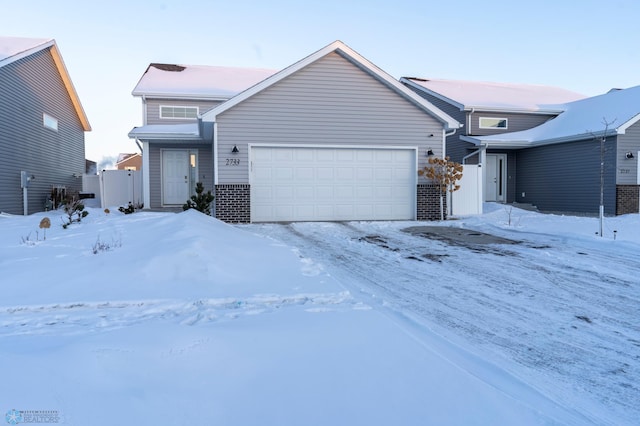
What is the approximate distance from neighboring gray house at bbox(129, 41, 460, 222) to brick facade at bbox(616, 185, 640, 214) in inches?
279

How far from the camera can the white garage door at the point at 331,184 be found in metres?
11.8

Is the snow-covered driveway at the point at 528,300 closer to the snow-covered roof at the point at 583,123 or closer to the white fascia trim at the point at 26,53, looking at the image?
the snow-covered roof at the point at 583,123

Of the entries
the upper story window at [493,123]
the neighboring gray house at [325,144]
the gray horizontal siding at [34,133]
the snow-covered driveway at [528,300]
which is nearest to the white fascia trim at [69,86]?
the gray horizontal siding at [34,133]

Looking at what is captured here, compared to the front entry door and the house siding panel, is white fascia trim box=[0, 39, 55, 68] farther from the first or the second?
the house siding panel

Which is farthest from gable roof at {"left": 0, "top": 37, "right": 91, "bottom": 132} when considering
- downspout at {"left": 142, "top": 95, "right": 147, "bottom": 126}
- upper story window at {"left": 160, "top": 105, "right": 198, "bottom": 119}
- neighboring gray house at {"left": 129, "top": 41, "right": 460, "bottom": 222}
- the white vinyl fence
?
the white vinyl fence

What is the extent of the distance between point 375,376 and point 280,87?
10.4 m

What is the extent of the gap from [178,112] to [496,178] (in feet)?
46.8

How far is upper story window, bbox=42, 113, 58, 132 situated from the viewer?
15961 millimetres


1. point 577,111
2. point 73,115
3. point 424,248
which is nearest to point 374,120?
point 424,248

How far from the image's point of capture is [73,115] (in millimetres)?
19531

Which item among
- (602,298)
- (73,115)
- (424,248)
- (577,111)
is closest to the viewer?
(602,298)

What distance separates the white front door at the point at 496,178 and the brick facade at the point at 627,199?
4.59 metres

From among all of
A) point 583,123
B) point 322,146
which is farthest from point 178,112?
point 583,123

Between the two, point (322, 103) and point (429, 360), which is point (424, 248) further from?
point (322, 103)
